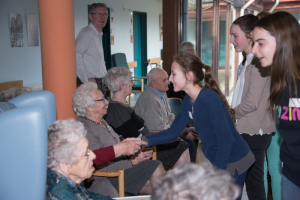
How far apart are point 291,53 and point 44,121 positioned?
1.16 metres

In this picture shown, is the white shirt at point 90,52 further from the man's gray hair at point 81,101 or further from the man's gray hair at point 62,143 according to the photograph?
the man's gray hair at point 62,143

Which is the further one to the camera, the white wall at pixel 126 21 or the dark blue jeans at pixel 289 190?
the white wall at pixel 126 21

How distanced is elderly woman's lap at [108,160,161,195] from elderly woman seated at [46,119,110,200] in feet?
3.44

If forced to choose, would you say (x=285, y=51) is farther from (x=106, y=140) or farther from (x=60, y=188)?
(x=106, y=140)

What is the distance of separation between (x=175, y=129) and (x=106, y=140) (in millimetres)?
628

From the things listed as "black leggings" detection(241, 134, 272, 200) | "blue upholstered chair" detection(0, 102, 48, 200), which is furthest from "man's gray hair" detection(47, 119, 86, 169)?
"black leggings" detection(241, 134, 272, 200)

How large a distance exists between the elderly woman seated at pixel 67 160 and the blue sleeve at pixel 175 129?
76 cm

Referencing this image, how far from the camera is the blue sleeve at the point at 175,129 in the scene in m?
2.26

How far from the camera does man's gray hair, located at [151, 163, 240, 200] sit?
3.14ft

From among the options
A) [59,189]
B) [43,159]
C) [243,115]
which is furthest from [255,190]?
[43,159]

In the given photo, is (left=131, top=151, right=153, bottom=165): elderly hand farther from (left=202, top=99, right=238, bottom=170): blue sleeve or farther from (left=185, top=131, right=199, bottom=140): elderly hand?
(left=202, top=99, right=238, bottom=170): blue sleeve

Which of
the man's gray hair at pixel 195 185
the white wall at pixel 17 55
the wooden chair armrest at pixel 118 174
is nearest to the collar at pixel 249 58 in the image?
the wooden chair armrest at pixel 118 174

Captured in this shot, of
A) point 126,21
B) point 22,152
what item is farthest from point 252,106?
point 126,21

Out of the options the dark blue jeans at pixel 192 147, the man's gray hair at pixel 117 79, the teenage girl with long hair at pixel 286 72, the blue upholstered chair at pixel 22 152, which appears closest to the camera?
the blue upholstered chair at pixel 22 152
